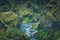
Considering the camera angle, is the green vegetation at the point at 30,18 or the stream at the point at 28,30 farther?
the stream at the point at 28,30

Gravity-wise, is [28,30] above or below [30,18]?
below

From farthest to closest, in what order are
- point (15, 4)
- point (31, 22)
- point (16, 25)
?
point (15, 4), point (31, 22), point (16, 25)

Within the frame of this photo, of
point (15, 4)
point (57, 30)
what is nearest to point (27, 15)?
point (15, 4)

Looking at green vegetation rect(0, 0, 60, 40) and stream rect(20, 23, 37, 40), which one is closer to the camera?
green vegetation rect(0, 0, 60, 40)

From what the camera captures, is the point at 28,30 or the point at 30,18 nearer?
the point at 28,30

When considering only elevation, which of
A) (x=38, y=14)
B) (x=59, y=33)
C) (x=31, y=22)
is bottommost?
(x=59, y=33)

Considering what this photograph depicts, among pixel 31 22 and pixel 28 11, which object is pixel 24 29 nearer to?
pixel 31 22

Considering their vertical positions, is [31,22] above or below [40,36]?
above

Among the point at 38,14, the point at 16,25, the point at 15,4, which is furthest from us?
the point at 15,4

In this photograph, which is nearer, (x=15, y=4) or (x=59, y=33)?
(x=59, y=33)
